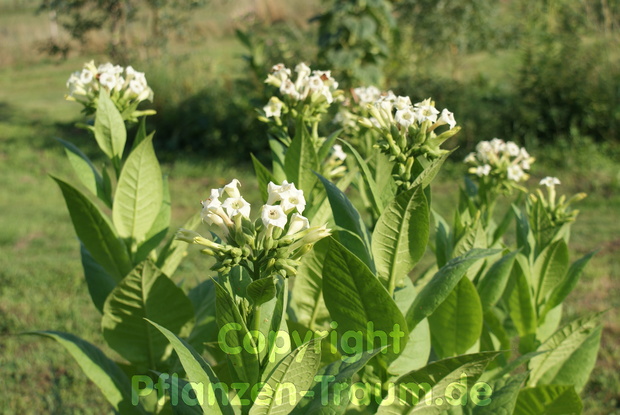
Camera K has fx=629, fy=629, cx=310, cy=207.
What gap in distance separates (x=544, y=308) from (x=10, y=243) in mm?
4338

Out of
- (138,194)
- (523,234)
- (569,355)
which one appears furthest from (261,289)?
(569,355)

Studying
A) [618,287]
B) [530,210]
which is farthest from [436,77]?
[530,210]

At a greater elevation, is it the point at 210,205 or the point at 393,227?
the point at 210,205

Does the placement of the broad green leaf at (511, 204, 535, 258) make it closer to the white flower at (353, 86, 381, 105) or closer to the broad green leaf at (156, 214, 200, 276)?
the white flower at (353, 86, 381, 105)

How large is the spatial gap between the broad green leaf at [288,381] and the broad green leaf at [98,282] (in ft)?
2.77

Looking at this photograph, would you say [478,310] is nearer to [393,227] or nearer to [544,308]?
[393,227]

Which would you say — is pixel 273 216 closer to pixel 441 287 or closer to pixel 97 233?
pixel 441 287

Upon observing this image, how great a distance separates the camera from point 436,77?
300 inches

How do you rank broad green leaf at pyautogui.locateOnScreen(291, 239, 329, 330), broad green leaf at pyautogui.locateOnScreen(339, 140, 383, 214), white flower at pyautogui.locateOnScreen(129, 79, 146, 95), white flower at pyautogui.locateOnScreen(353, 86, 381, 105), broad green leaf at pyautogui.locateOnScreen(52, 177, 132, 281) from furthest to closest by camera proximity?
white flower at pyautogui.locateOnScreen(353, 86, 381, 105), white flower at pyautogui.locateOnScreen(129, 79, 146, 95), broad green leaf at pyautogui.locateOnScreen(291, 239, 329, 330), broad green leaf at pyautogui.locateOnScreen(52, 177, 132, 281), broad green leaf at pyautogui.locateOnScreen(339, 140, 383, 214)

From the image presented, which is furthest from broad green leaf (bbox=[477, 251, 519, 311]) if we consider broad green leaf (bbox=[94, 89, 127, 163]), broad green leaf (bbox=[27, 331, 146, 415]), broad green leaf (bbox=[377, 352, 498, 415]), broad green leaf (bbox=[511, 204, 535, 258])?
broad green leaf (bbox=[94, 89, 127, 163])

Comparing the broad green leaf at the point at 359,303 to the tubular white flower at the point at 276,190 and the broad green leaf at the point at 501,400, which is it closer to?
the tubular white flower at the point at 276,190

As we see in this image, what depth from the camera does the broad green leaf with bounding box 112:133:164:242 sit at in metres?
1.76

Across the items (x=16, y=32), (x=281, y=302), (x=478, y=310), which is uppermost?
(x=16, y=32)

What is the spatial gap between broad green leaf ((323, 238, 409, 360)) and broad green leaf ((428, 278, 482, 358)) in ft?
0.86
